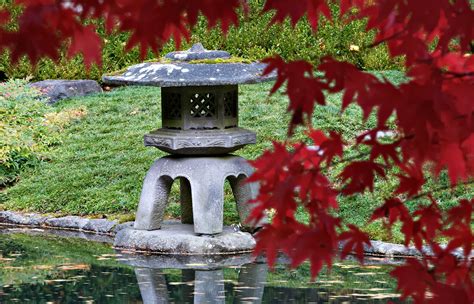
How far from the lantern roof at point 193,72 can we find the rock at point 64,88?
614 centimetres

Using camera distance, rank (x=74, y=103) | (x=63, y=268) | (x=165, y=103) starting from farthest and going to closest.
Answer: (x=74, y=103), (x=165, y=103), (x=63, y=268)

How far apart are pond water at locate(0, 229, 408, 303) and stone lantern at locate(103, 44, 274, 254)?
513 mm

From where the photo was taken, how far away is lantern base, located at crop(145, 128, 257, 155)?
8211 mm

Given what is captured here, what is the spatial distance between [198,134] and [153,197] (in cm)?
65

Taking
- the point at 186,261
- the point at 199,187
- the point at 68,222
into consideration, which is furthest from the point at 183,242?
the point at 68,222

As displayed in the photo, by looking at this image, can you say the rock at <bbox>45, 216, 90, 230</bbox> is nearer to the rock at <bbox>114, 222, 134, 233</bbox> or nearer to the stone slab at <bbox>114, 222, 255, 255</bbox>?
the rock at <bbox>114, 222, 134, 233</bbox>

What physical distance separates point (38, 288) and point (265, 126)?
5.19 meters

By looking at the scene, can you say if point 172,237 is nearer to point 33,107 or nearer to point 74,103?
point 33,107

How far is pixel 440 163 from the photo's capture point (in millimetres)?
2811

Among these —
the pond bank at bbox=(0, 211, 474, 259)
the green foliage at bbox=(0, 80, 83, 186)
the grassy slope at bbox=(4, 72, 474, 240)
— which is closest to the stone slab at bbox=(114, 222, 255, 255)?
the pond bank at bbox=(0, 211, 474, 259)

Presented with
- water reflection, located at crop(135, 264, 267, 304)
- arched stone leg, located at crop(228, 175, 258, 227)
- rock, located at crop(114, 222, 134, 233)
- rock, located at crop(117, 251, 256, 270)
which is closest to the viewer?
water reflection, located at crop(135, 264, 267, 304)

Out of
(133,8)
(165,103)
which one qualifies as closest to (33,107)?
(165,103)

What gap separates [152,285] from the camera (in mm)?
7078

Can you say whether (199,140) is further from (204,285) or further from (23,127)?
(23,127)
